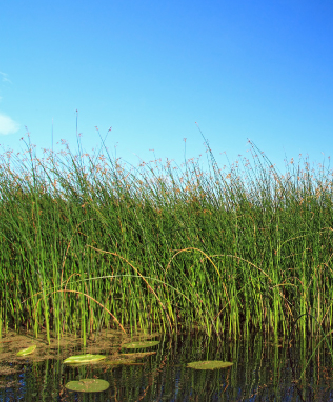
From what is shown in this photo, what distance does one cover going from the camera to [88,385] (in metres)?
1.83

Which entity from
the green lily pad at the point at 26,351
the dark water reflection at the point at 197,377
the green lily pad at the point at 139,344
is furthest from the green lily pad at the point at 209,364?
the green lily pad at the point at 26,351

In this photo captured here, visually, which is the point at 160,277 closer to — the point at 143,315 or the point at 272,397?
the point at 143,315

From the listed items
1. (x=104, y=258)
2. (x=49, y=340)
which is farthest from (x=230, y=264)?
(x=49, y=340)

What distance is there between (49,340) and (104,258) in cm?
78

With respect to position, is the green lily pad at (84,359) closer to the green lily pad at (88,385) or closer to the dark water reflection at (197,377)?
the dark water reflection at (197,377)

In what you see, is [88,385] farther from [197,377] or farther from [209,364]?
[209,364]

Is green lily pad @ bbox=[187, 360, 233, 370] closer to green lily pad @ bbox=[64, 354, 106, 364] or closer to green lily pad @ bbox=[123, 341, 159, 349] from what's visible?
green lily pad @ bbox=[123, 341, 159, 349]

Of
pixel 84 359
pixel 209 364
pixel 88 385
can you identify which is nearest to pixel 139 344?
pixel 84 359

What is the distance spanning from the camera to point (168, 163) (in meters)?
4.10

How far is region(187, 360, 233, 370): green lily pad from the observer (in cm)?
207

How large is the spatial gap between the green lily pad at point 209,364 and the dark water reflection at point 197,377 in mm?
33

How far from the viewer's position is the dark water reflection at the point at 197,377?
1746 mm

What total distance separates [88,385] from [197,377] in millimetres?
588

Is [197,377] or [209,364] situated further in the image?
[209,364]
